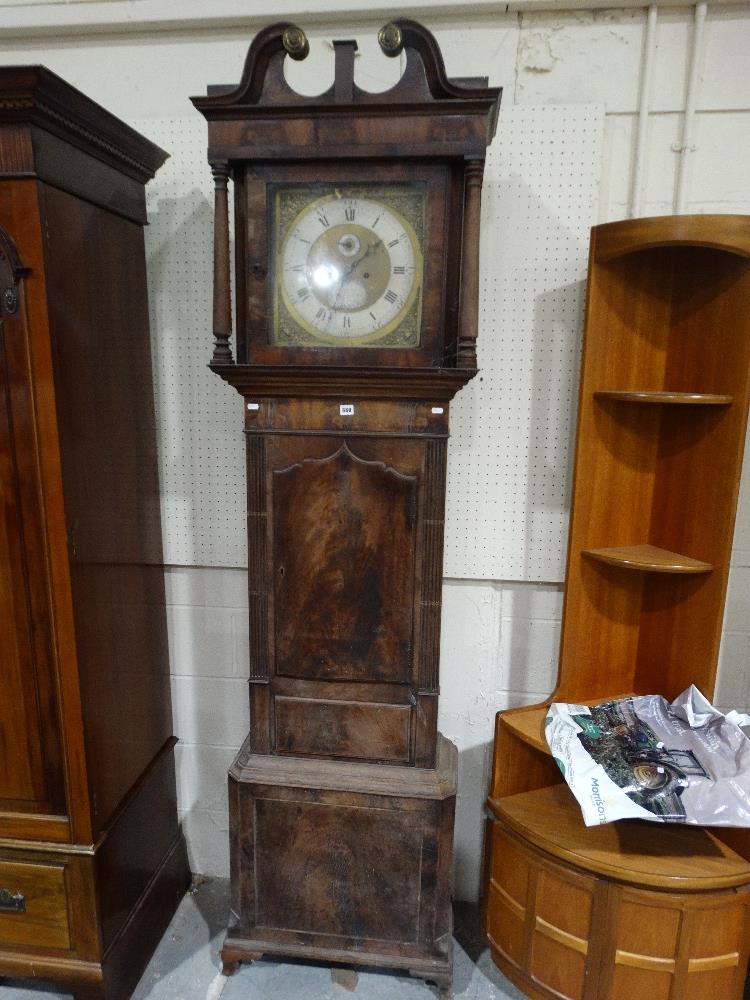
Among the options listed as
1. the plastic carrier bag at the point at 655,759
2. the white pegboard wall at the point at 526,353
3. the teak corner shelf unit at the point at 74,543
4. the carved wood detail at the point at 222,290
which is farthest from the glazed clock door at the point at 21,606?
the plastic carrier bag at the point at 655,759

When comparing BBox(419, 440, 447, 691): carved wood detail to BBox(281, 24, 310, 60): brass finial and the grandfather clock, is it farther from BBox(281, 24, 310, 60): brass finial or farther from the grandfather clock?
BBox(281, 24, 310, 60): brass finial

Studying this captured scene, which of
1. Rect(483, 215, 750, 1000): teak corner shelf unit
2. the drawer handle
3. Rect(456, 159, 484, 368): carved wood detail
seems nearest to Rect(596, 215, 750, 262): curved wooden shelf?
Rect(483, 215, 750, 1000): teak corner shelf unit

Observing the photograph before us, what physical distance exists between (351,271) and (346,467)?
43 centimetres

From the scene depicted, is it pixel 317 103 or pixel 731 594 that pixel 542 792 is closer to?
pixel 731 594

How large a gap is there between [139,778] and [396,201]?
1.59 m

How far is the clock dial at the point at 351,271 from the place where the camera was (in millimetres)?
1380

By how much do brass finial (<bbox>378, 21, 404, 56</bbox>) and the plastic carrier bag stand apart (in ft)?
5.02

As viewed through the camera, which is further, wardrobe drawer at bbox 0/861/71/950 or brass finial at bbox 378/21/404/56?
wardrobe drawer at bbox 0/861/71/950

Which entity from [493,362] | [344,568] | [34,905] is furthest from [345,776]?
[493,362]

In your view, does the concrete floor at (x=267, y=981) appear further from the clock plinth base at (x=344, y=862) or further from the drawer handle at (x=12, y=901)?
the drawer handle at (x=12, y=901)

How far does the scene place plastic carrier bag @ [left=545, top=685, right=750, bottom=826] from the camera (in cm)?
137

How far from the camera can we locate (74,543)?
4.70ft

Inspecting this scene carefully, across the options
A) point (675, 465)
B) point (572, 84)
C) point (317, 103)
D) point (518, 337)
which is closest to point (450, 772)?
point (675, 465)

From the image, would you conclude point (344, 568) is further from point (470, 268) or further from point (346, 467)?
point (470, 268)
